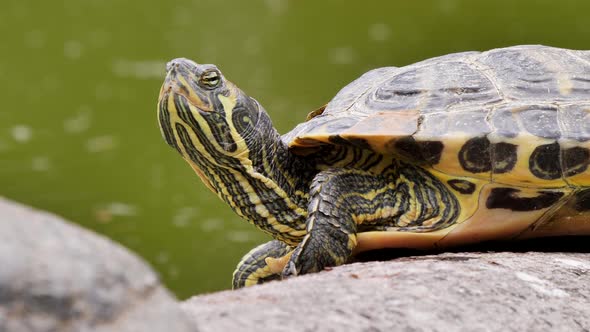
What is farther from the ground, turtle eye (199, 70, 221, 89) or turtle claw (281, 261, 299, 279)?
turtle eye (199, 70, 221, 89)

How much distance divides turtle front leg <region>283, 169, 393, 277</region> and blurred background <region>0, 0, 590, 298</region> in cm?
222

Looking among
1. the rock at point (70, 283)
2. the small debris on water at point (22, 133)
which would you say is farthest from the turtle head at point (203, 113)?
the small debris on water at point (22, 133)

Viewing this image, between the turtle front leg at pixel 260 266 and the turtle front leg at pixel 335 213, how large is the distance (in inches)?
13.9

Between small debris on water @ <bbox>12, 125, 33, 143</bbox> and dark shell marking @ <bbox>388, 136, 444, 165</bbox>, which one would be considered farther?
small debris on water @ <bbox>12, 125, 33, 143</bbox>

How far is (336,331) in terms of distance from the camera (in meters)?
1.38

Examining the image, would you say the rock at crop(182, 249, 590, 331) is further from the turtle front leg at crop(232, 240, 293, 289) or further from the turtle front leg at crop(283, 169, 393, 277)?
the turtle front leg at crop(232, 240, 293, 289)

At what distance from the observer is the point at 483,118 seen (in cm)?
218

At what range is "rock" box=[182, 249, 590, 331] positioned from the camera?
1417mm

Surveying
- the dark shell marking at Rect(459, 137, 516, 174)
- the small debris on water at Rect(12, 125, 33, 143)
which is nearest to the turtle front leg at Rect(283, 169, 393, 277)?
the dark shell marking at Rect(459, 137, 516, 174)

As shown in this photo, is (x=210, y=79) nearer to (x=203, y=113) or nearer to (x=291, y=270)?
(x=203, y=113)

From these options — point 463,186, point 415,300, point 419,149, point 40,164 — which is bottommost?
point 415,300

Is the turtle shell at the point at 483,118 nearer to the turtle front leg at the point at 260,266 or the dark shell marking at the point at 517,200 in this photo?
the dark shell marking at the point at 517,200

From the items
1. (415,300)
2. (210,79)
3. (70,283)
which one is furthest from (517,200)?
(70,283)

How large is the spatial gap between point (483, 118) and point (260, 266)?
0.75m
